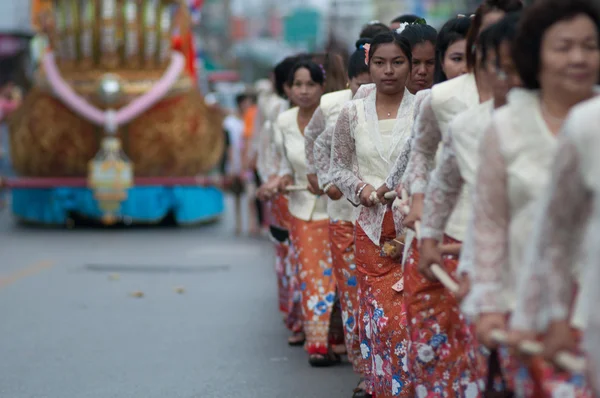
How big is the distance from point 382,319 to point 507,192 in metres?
2.53

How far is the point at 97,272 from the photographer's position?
41.6 ft

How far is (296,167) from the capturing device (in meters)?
8.51

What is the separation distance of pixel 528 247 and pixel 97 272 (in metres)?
9.70

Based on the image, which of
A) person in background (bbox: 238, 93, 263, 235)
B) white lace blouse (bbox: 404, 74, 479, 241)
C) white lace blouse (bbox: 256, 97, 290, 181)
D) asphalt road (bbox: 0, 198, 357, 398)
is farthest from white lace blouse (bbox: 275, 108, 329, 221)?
person in background (bbox: 238, 93, 263, 235)

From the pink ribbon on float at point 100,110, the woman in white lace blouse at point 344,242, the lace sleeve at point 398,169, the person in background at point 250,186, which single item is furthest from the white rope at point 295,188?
the pink ribbon on float at point 100,110

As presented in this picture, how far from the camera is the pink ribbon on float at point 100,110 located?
16438 millimetres

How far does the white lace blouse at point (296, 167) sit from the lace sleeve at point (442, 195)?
12.2ft

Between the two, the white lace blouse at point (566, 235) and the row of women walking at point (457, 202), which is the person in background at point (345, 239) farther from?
the white lace blouse at point (566, 235)

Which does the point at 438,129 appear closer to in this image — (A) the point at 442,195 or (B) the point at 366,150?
(A) the point at 442,195

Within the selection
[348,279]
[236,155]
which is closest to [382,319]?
[348,279]

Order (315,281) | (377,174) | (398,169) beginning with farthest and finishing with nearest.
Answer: (315,281) → (377,174) → (398,169)

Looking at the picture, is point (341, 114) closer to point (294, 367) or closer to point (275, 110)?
point (294, 367)

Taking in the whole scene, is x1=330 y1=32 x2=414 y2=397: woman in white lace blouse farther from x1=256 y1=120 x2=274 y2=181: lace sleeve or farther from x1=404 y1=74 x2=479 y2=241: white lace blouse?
x1=256 y1=120 x2=274 y2=181: lace sleeve

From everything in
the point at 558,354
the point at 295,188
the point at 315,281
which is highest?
the point at 558,354
